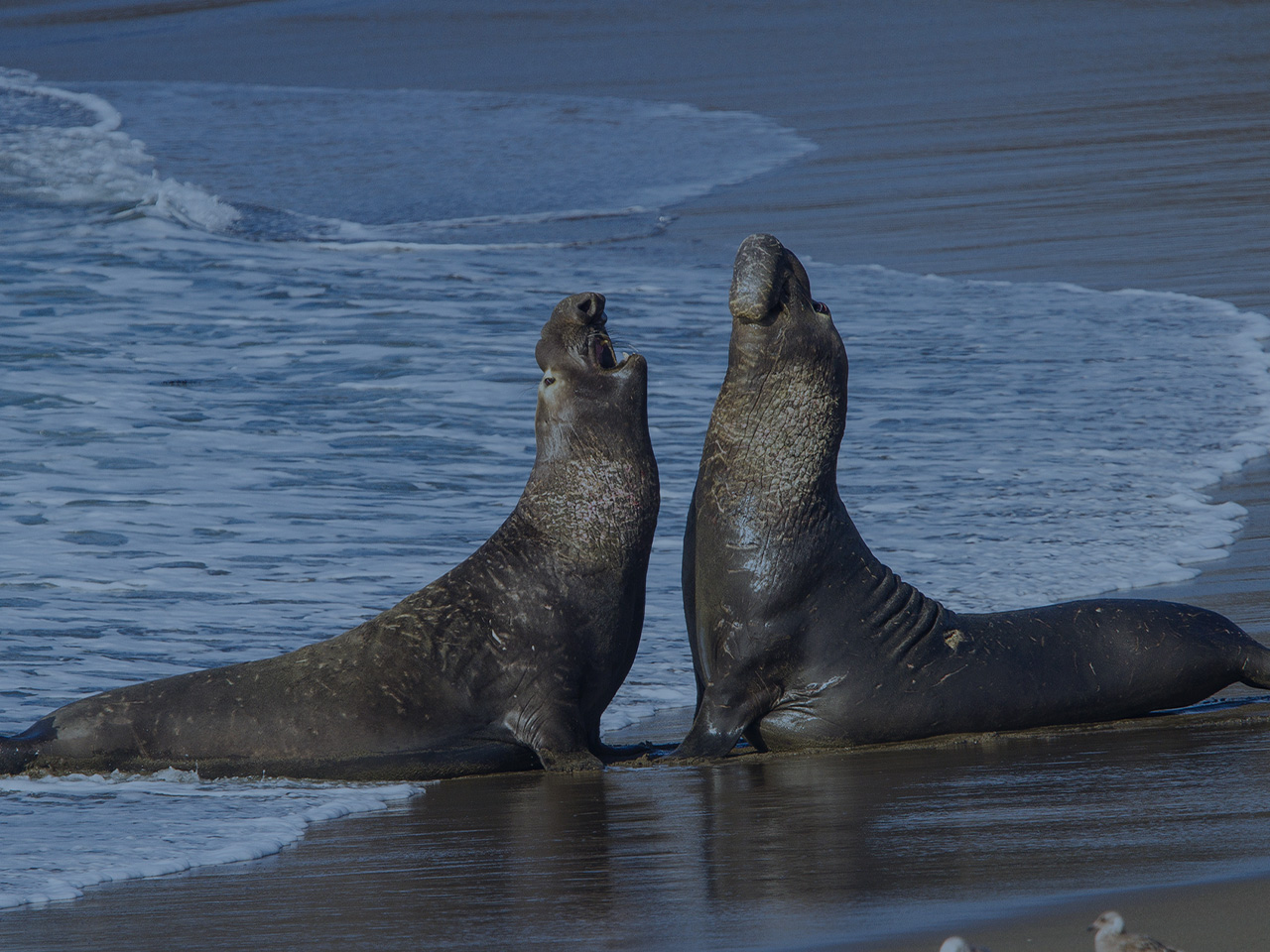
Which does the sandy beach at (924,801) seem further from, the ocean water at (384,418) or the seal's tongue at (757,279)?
the seal's tongue at (757,279)

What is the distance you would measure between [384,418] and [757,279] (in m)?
5.78

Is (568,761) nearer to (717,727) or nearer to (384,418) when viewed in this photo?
(717,727)

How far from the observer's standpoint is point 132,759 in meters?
5.43

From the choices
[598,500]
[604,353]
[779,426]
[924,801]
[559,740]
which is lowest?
[924,801]

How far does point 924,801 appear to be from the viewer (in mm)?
4359

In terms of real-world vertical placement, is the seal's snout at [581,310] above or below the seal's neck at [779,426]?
above

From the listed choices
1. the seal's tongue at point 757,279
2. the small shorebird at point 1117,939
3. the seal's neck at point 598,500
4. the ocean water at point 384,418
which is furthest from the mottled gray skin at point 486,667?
the small shorebird at point 1117,939

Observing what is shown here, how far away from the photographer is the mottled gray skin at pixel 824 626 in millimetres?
5504

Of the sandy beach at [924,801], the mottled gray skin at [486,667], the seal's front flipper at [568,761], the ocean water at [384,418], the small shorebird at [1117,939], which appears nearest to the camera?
the small shorebird at [1117,939]

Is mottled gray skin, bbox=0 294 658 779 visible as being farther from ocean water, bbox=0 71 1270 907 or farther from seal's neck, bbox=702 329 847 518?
seal's neck, bbox=702 329 847 518

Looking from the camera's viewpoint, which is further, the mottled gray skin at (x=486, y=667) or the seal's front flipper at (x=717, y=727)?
the mottled gray skin at (x=486, y=667)

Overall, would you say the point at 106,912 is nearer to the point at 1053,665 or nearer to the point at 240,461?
the point at 1053,665

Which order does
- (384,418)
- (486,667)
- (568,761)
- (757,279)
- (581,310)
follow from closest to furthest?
(568,761)
(486,667)
(757,279)
(581,310)
(384,418)

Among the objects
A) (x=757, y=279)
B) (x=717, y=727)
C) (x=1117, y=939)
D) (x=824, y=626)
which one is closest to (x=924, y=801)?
(x=717, y=727)
